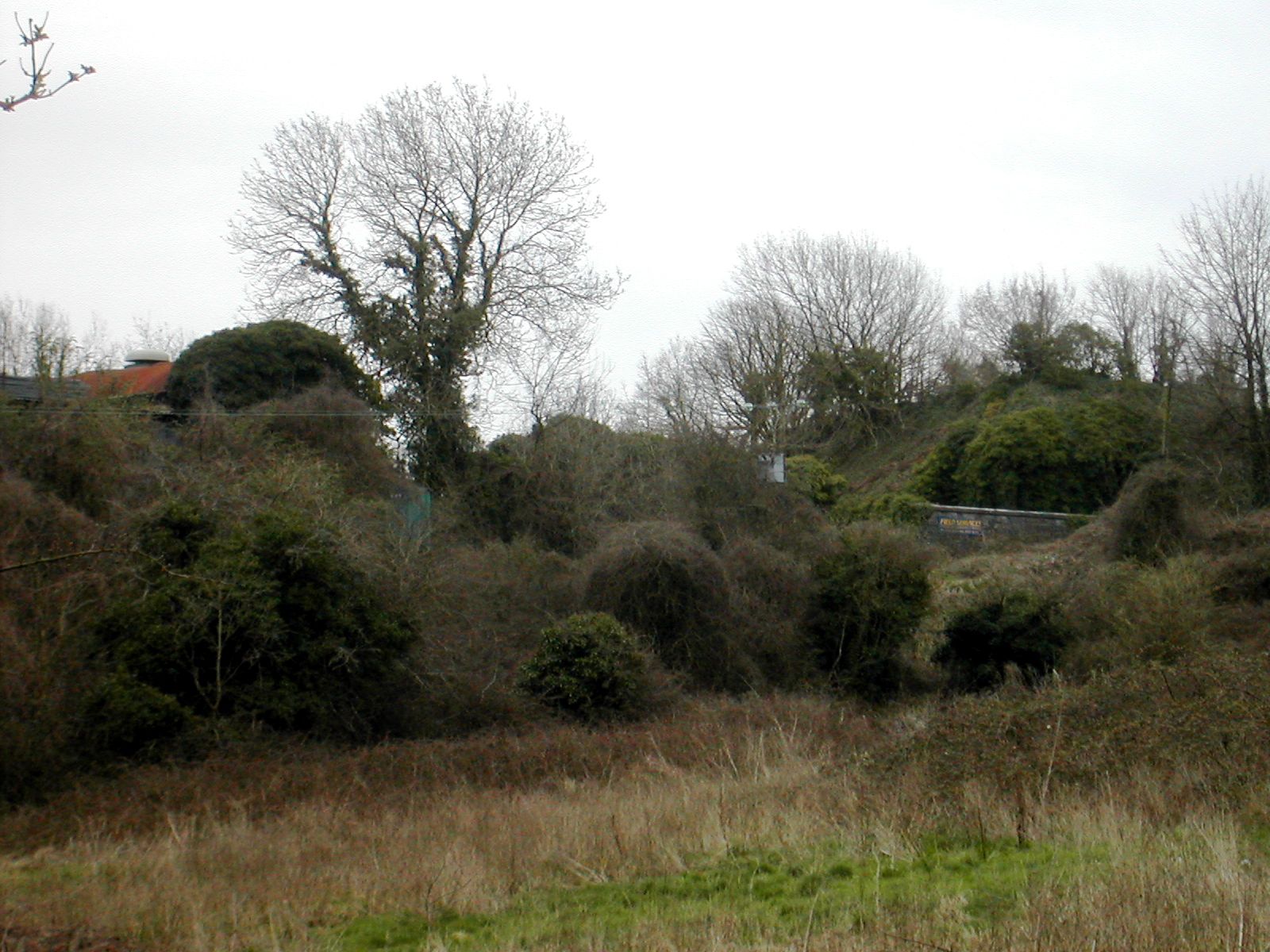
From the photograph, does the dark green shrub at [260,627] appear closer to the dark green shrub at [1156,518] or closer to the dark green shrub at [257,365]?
the dark green shrub at [257,365]

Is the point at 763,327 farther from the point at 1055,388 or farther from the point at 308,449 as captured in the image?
the point at 308,449

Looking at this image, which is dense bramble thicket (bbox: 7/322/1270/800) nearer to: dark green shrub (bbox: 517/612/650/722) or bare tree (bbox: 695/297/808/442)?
dark green shrub (bbox: 517/612/650/722)

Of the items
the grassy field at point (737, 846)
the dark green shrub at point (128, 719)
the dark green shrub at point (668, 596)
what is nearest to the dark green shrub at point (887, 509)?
the dark green shrub at point (668, 596)

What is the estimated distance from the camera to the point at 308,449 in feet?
88.7

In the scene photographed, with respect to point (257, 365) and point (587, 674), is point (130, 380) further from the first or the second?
point (587, 674)

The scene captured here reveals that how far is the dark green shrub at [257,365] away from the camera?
2977cm

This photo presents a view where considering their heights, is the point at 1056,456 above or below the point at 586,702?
above

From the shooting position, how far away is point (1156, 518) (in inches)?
1158

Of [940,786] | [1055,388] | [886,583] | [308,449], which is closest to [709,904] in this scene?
[940,786]

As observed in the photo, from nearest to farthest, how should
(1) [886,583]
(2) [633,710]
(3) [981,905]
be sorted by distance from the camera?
(3) [981,905], (2) [633,710], (1) [886,583]

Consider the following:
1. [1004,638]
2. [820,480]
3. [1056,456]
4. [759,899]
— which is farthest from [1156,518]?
[759,899]

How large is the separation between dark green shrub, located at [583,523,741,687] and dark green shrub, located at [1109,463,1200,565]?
11.8 meters

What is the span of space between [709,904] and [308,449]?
21735 millimetres

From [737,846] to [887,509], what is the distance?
3244 centimetres
